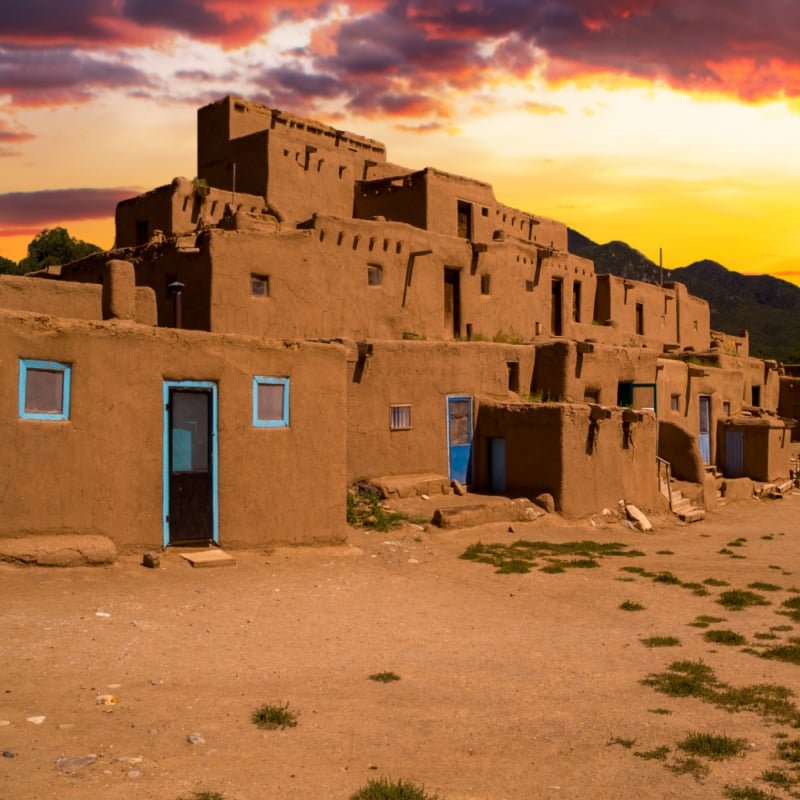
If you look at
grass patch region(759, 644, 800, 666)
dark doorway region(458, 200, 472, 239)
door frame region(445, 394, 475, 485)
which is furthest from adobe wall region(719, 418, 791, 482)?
grass patch region(759, 644, 800, 666)

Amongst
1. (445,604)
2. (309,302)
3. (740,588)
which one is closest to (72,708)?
(445,604)

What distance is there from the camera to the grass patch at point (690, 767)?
628cm

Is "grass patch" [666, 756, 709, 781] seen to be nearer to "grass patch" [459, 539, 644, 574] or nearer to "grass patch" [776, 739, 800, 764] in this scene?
"grass patch" [776, 739, 800, 764]

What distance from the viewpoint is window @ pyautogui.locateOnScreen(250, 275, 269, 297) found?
19.5 m

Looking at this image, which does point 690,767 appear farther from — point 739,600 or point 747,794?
point 739,600

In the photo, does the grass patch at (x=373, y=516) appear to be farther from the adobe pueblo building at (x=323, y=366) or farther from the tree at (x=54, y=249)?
the tree at (x=54, y=249)

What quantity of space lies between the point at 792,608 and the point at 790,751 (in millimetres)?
6084

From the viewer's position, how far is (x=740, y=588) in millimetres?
13672

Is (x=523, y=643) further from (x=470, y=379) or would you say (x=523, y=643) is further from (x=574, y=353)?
(x=574, y=353)

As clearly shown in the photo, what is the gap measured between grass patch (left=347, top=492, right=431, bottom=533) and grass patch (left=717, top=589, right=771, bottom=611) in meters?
5.82

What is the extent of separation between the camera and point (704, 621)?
1126cm

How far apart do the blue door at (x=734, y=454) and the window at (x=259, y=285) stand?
1800 cm

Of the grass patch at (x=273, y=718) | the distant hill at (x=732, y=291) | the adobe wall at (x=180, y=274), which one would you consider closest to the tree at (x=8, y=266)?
the adobe wall at (x=180, y=274)

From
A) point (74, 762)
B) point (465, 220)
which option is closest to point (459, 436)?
point (465, 220)
